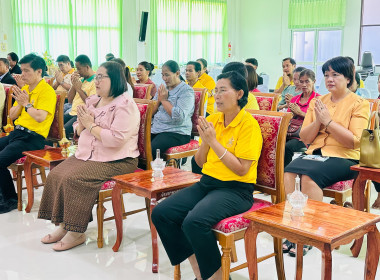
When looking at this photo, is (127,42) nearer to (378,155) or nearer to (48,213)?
(48,213)

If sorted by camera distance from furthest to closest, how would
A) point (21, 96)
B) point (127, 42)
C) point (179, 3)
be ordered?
point (179, 3), point (127, 42), point (21, 96)

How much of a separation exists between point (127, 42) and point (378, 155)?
9044mm

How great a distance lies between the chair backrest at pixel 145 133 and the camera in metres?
3.16

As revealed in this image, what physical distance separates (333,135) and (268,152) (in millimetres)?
574

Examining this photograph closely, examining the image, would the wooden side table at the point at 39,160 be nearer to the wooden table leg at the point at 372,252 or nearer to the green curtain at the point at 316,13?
the wooden table leg at the point at 372,252

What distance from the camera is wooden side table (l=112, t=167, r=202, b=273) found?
252 centimetres

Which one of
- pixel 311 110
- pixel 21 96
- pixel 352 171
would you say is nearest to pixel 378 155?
pixel 352 171

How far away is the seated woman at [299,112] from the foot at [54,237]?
176 cm

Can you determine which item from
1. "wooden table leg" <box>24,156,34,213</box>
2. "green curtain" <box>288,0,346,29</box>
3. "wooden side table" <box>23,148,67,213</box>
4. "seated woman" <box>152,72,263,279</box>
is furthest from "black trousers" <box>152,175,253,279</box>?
"green curtain" <box>288,0,346,29</box>

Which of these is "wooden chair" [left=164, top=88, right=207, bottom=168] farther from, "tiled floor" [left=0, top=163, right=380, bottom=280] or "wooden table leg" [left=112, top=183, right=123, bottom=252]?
"wooden table leg" [left=112, top=183, right=123, bottom=252]

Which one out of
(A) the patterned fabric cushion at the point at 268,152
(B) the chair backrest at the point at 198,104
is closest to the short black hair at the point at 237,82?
(A) the patterned fabric cushion at the point at 268,152

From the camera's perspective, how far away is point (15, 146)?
3732 millimetres

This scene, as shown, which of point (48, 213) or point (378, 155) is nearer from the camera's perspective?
point (378, 155)

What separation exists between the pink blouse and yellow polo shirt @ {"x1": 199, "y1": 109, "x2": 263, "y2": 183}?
2.52 ft
